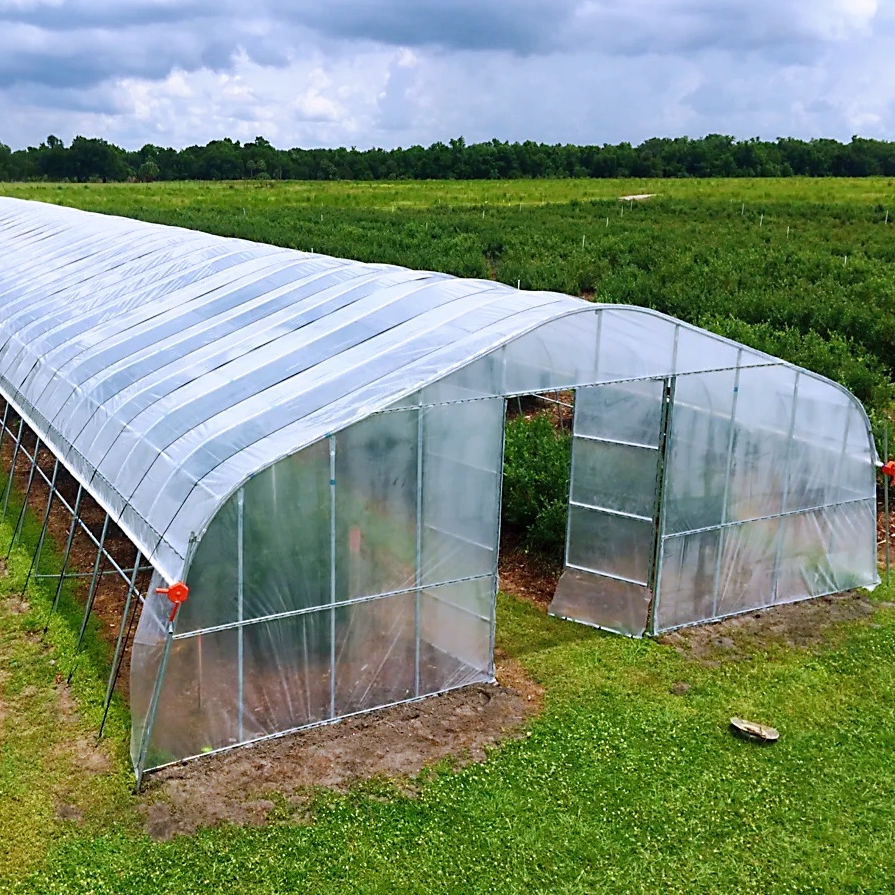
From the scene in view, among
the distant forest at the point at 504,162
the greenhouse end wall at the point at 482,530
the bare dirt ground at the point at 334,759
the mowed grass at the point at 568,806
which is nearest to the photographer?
the mowed grass at the point at 568,806

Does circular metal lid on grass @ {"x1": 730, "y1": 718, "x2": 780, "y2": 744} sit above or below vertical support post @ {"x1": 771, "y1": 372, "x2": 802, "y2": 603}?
below

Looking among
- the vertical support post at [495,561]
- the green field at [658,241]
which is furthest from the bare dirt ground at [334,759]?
the green field at [658,241]

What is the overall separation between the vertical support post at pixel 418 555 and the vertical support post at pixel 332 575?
0.93 meters

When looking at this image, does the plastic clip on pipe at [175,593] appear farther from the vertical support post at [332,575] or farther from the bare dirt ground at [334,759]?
the bare dirt ground at [334,759]

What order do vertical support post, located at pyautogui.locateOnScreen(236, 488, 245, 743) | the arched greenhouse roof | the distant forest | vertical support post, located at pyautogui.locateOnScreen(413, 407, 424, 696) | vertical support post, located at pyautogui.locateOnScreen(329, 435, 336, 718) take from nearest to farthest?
1. vertical support post, located at pyautogui.locateOnScreen(236, 488, 245, 743)
2. vertical support post, located at pyautogui.locateOnScreen(329, 435, 336, 718)
3. the arched greenhouse roof
4. vertical support post, located at pyautogui.locateOnScreen(413, 407, 424, 696)
5. the distant forest

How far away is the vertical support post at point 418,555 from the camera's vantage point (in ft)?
31.6

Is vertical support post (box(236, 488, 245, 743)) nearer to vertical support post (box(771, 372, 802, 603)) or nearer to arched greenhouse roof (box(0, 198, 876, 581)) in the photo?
arched greenhouse roof (box(0, 198, 876, 581))

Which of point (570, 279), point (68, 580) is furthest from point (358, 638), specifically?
point (570, 279)

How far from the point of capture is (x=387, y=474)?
31.2ft

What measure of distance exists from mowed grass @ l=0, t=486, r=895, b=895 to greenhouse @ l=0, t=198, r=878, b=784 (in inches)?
39.7

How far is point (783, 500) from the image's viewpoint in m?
12.4

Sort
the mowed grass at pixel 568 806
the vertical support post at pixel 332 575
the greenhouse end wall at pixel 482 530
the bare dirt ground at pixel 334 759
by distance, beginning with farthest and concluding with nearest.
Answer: the vertical support post at pixel 332 575 < the greenhouse end wall at pixel 482 530 < the bare dirt ground at pixel 334 759 < the mowed grass at pixel 568 806

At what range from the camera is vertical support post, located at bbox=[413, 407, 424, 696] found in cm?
962

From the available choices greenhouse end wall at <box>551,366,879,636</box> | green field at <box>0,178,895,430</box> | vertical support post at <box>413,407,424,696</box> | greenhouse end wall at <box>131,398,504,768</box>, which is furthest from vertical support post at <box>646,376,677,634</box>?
green field at <box>0,178,895,430</box>
